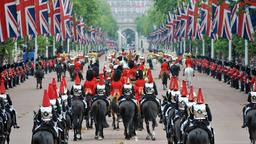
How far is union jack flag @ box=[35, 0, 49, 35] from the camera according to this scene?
2625 inches

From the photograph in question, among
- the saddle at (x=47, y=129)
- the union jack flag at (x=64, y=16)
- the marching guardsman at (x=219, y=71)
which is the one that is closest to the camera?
the saddle at (x=47, y=129)

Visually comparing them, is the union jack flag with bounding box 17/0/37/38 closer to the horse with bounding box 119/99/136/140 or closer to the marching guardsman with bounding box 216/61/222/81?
the marching guardsman with bounding box 216/61/222/81

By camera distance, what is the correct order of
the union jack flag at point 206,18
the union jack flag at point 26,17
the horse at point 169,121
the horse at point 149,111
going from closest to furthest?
the horse at point 169,121
the horse at point 149,111
the union jack flag at point 26,17
the union jack flag at point 206,18

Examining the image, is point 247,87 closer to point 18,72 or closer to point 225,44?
point 18,72

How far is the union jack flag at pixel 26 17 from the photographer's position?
5612cm

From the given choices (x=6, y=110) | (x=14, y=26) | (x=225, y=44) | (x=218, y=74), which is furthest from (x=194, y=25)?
(x=6, y=110)

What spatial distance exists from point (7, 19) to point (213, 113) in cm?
1291

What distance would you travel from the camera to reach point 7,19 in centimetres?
4628

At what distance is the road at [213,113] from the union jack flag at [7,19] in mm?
3623

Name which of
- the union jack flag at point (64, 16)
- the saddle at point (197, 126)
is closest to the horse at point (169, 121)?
the saddle at point (197, 126)

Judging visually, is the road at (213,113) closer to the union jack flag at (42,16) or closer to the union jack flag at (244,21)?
the union jack flag at (244,21)

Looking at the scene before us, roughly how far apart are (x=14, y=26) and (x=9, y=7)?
3.29 feet

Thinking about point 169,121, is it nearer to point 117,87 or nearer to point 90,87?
point 117,87

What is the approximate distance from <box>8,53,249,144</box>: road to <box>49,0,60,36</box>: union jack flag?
39.4ft
